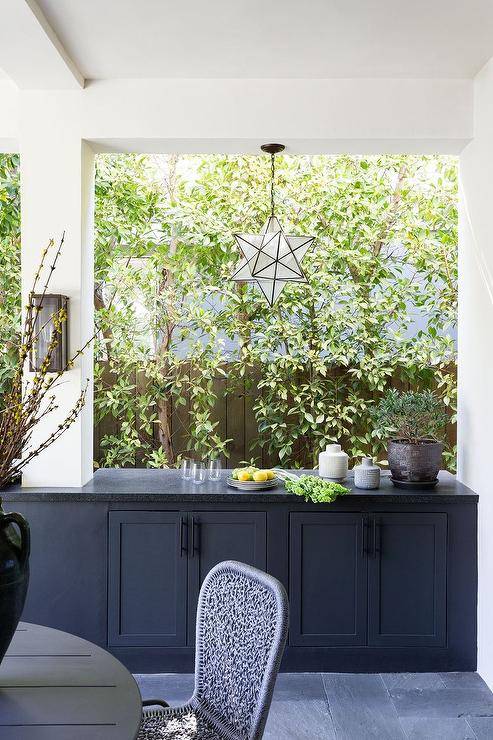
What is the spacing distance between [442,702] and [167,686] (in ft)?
4.09

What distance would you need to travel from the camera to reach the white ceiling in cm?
273

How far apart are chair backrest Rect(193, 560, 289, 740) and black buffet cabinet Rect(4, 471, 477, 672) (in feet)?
3.88

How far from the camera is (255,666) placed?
194cm

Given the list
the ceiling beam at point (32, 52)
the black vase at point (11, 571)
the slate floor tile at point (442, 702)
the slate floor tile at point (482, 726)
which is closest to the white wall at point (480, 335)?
the slate floor tile at point (442, 702)

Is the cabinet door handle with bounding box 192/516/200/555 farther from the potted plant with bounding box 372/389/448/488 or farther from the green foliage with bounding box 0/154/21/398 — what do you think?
the green foliage with bounding box 0/154/21/398

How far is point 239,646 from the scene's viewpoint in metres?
2.03

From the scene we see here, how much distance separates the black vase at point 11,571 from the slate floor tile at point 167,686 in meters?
1.75

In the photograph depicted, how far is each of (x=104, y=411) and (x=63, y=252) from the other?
5.41 feet

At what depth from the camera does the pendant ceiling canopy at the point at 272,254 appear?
3654mm

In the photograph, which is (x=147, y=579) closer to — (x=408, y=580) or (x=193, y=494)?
(x=193, y=494)

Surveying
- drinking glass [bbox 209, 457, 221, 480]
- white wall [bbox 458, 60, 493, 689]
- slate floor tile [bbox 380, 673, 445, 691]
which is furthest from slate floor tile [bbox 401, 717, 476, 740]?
drinking glass [bbox 209, 457, 221, 480]

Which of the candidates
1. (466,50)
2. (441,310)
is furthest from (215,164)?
(466,50)

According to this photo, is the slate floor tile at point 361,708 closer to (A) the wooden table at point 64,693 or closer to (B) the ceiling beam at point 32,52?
(A) the wooden table at point 64,693

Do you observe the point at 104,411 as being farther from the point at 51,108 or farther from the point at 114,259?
the point at 51,108
